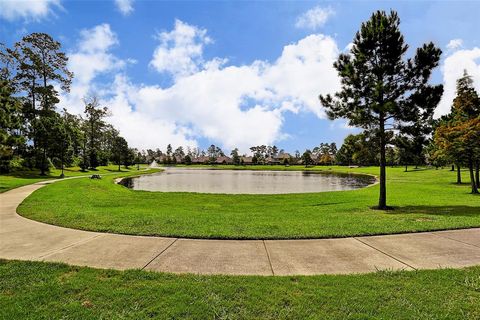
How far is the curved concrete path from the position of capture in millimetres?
5266

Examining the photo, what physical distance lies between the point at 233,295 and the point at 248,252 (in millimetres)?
2143

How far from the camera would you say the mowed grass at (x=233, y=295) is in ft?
11.7

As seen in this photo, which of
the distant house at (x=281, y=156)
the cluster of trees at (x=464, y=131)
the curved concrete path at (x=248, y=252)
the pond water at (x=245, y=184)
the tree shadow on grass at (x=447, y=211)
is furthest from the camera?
the distant house at (x=281, y=156)

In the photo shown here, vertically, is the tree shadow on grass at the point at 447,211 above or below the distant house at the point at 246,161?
below

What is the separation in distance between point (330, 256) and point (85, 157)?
67361 mm

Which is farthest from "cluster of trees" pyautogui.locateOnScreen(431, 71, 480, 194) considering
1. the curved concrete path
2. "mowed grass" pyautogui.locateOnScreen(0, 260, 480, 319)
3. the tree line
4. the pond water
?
"mowed grass" pyautogui.locateOnScreen(0, 260, 480, 319)

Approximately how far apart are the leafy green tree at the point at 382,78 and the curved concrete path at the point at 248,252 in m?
7.77

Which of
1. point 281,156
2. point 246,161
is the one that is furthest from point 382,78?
point 281,156

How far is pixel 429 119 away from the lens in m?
13.9

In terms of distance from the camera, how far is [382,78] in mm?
14180

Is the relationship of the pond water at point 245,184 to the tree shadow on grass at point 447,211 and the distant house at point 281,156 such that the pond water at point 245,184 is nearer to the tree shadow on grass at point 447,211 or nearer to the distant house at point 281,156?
the tree shadow on grass at point 447,211

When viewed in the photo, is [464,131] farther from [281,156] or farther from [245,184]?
[281,156]

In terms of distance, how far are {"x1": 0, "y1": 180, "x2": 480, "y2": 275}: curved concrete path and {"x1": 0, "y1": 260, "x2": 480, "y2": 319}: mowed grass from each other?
472 millimetres

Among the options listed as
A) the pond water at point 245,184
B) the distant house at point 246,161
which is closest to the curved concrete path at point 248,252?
the pond water at point 245,184
